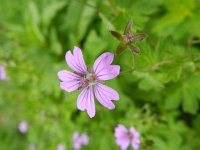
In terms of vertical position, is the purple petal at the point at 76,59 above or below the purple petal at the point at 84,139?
below

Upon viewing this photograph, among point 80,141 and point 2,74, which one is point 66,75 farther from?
point 2,74

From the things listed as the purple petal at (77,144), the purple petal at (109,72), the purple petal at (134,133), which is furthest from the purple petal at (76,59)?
the purple petal at (77,144)

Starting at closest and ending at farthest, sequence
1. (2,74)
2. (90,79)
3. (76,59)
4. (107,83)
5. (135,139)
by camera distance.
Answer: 1. (76,59)
2. (90,79)
3. (135,139)
4. (107,83)
5. (2,74)

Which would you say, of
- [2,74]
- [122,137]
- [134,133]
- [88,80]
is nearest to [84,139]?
[122,137]

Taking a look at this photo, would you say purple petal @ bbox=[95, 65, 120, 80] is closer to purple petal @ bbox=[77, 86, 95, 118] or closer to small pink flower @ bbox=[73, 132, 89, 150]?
purple petal @ bbox=[77, 86, 95, 118]

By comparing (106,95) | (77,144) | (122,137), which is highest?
(77,144)

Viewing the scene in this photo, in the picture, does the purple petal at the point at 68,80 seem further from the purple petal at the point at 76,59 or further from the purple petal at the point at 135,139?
the purple petal at the point at 135,139
